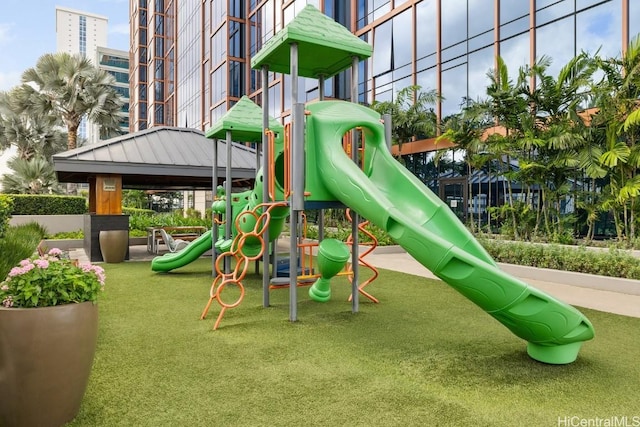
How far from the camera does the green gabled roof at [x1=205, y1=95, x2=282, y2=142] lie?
353 inches

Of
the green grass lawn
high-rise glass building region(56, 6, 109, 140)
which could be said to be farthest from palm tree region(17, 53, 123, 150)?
high-rise glass building region(56, 6, 109, 140)

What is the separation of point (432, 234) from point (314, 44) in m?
3.41

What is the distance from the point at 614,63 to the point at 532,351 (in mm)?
10434

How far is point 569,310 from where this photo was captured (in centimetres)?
379

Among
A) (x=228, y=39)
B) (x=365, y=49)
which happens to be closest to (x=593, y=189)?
(x=365, y=49)

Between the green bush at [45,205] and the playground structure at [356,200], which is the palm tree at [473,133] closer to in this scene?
the playground structure at [356,200]

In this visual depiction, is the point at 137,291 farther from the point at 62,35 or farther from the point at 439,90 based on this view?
the point at 62,35

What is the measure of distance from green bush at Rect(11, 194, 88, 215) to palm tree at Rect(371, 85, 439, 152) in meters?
15.1

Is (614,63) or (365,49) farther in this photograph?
(614,63)

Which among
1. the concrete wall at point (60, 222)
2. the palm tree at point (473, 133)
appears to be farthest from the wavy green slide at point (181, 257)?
the concrete wall at point (60, 222)

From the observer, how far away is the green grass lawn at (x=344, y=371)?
126 inches

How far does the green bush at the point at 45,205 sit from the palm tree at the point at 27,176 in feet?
13.2

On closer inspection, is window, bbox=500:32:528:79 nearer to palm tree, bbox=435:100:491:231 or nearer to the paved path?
palm tree, bbox=435:100:491:231

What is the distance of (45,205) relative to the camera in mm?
20312
